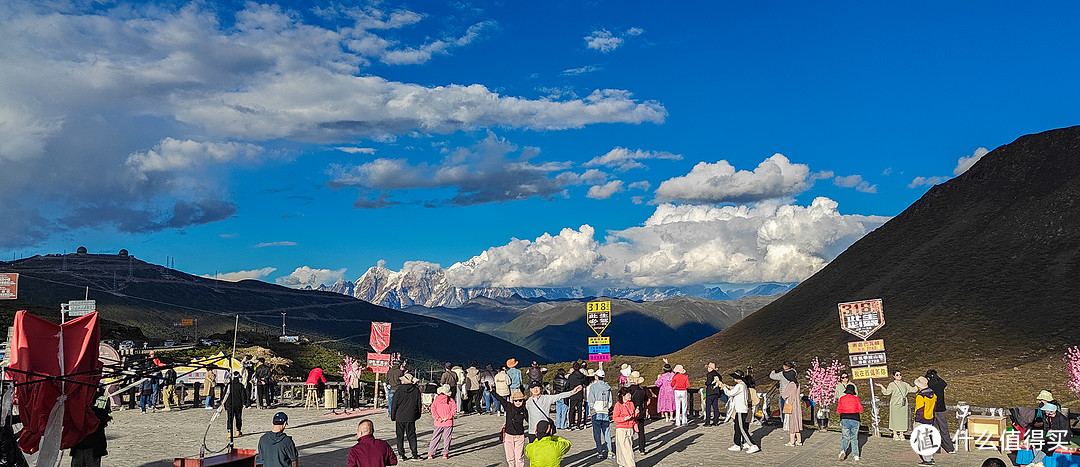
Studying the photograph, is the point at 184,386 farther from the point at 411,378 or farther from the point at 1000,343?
the point at 1000,343

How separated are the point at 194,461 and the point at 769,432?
16924 millimetres

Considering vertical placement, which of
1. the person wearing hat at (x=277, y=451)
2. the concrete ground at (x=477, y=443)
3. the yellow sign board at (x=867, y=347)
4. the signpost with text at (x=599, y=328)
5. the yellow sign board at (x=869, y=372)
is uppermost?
the signpost with text at (x=599, y=328)

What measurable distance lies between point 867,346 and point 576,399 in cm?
844

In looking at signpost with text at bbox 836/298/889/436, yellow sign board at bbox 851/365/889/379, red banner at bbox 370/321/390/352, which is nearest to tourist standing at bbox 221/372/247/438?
red banner at bbox 370/321/390/352

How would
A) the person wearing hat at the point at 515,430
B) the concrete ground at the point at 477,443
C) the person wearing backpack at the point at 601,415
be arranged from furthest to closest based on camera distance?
the concrete ground at the point at 477,443 → the person wearing backpack at the point at 601,415 → the person wearing hat at the point at 515,430

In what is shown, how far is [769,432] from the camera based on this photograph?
2338 centimetres

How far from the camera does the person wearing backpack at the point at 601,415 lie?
18.0m

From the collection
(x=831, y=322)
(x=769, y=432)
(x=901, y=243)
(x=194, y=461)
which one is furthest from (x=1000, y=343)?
(x=194, y=461)

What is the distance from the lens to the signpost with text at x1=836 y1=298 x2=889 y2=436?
2206 cm

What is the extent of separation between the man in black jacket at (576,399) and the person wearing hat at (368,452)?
35.6ft

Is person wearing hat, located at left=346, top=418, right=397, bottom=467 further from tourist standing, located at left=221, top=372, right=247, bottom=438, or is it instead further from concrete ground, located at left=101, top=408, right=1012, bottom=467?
tourist standing, located at left=221, top=372, right=247, bottom=438

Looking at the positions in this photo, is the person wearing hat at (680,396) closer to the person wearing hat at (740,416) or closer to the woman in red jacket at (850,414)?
the person wearing hat at (740,416)

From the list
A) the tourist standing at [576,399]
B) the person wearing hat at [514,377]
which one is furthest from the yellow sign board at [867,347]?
the person wearing hat at [514,377]

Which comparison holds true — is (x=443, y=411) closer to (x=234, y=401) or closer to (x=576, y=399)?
(x=234, y=401)
